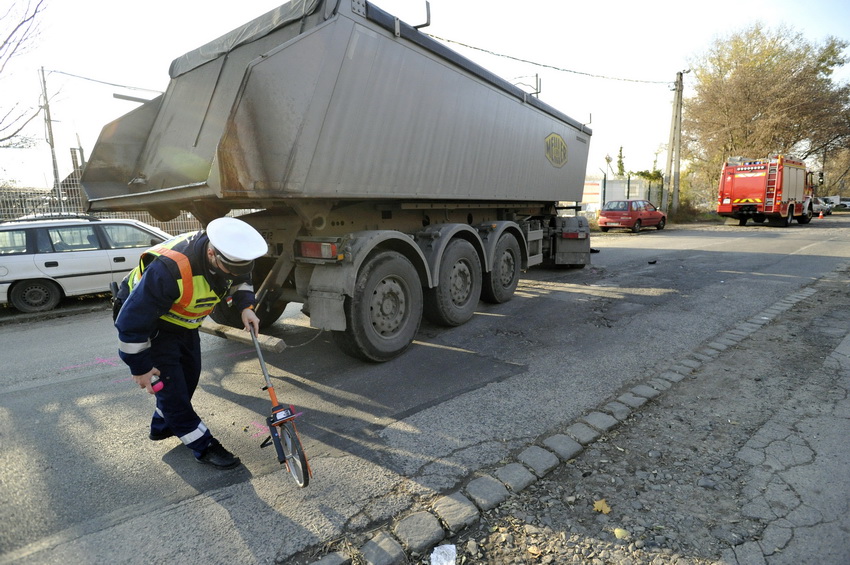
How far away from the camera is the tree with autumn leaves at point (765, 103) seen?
30738mm

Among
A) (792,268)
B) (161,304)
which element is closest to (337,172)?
(161,304)

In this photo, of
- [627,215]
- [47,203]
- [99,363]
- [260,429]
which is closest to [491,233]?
[260,429]

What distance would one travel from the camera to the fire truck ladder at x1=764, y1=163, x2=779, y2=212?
2208cm

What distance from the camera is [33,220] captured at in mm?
7773

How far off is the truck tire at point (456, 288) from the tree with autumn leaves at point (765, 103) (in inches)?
1368

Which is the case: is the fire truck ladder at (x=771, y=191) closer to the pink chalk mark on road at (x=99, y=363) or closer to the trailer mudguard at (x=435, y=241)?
the trailer mudguard at (x=435, y=241)

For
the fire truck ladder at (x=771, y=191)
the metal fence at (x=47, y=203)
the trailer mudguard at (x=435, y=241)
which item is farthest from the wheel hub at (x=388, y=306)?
the fire truck ladder at (x=771, y=191)

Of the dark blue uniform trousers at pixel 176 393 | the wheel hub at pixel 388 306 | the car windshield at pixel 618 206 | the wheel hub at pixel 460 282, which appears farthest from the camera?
the car windshield at pixel 618 206

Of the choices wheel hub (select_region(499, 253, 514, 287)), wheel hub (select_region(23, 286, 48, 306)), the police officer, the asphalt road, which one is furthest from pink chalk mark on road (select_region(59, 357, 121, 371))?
wheel hub (select_region(499, 253, 514, 287))

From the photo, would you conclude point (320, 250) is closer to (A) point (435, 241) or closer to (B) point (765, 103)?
(A) point (435, 241)

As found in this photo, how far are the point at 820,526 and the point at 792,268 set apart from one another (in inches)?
376

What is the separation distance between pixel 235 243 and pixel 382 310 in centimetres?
220

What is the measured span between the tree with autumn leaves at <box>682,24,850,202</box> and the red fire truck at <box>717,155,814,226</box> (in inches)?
346

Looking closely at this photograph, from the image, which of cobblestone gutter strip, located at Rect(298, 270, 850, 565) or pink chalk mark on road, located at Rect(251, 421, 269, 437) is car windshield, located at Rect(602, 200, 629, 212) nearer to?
cobblestone gutter strip, located at Rect(298, 270, 850, 565)
